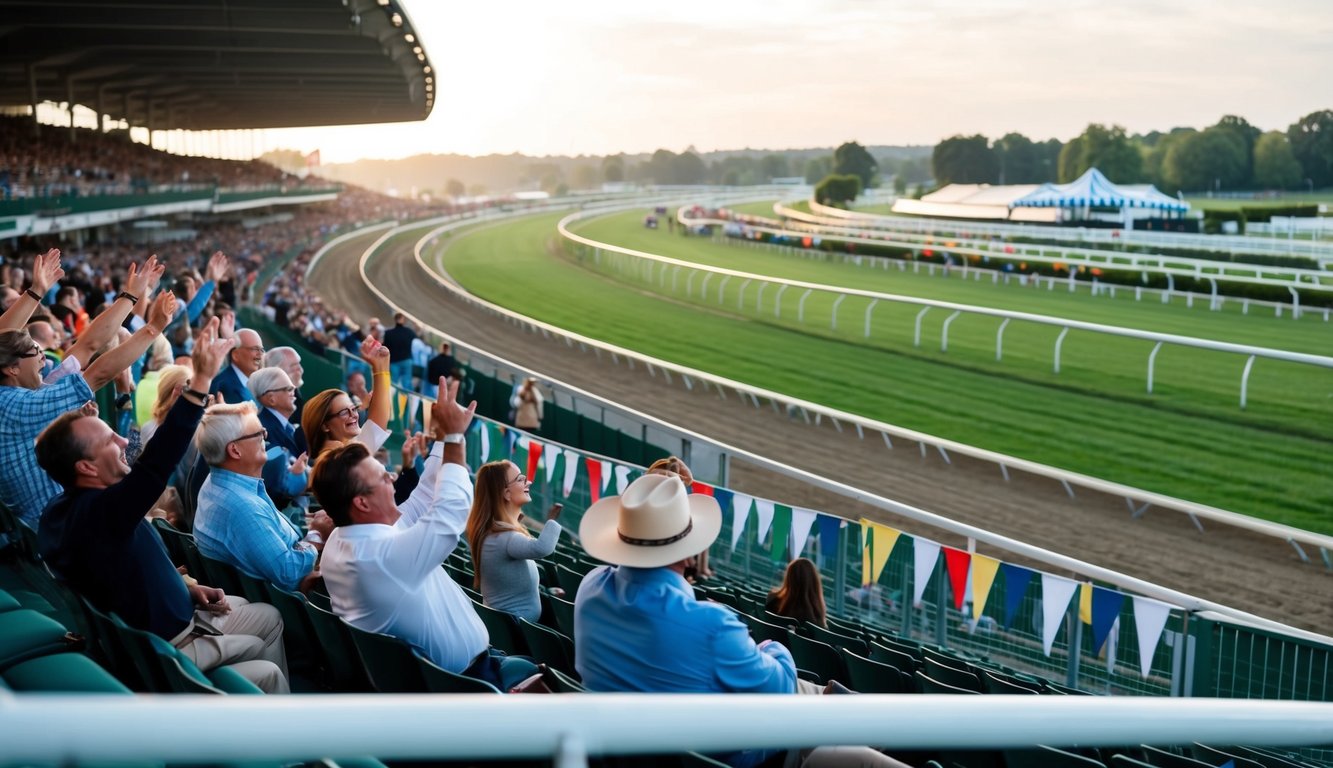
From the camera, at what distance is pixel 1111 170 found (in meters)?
85.4

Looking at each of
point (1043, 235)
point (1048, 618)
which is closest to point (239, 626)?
point (1048, 618)

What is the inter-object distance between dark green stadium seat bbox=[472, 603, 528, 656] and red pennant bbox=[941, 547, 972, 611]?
3.31 meters

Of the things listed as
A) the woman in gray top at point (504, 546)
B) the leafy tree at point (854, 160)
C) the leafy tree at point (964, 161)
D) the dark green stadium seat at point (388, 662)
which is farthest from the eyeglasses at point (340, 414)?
the leafy tree at point (854, 160)

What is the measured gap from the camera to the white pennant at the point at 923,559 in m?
6.85

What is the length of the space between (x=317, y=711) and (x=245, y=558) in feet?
10.6

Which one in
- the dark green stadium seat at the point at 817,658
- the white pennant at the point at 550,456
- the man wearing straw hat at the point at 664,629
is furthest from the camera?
the white pennant at the point at 550,456

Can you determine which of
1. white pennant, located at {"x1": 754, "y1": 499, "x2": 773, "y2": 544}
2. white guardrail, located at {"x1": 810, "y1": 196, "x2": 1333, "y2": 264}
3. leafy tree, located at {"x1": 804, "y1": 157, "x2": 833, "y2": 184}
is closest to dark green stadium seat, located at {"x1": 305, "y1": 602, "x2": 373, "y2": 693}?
white pennant, located at {"x1": 754, "y1": 499, "x2": 773, "y2": 544}

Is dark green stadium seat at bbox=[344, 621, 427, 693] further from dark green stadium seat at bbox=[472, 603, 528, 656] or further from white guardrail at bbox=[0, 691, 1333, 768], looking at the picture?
white guardrail at bbox=[0, 691, 1333, 768]

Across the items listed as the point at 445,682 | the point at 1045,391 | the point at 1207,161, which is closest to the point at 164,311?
the point at 445,682

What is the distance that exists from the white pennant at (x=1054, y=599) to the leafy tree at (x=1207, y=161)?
300 ft

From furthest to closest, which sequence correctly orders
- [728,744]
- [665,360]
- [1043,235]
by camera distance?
1. [1043,235]
2. [665,360]
3. [728,744]

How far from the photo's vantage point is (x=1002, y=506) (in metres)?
11.8

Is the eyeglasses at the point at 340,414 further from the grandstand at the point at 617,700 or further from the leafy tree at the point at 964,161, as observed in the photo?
the leafy tree at the point at 964,161

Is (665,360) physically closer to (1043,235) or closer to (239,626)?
(239,626)
